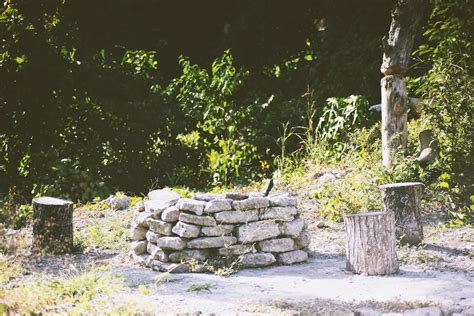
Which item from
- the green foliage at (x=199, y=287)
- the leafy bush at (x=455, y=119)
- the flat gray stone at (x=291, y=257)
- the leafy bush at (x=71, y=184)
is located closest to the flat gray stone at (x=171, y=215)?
the green foliage at (x=199, y=287)

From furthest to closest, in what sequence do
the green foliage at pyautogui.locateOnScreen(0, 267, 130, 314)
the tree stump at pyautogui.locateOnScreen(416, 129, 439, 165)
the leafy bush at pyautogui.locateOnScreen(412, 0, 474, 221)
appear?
the tree stump at pyautogui.locateOnScreen(416, 129, 439, 165), the leafy bush at pyautogui.locateOnScreen(412, 0, 474, 221), the green foliage at pyautogui.locateOnScreen(0, 267, 130, 314)

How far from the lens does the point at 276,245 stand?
600 cm

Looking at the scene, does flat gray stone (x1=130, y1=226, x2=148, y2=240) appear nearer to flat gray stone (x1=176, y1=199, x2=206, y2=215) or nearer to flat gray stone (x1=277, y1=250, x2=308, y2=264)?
flat gray stone (x1=176, y1=199, x2=206, y2=215)

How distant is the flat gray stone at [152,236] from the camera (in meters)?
6.00

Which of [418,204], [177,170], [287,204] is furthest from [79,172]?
[418,204]

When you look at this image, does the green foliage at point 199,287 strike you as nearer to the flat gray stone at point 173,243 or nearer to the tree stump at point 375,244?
the flat gray stone at point 173,243

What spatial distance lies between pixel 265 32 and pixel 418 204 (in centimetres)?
657

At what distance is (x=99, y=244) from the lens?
703 centimetres

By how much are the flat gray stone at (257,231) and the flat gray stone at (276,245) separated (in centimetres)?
A: 5

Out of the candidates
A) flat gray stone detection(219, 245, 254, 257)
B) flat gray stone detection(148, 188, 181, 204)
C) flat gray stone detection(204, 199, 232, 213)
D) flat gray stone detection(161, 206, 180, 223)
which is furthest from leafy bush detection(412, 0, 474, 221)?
flat gray stone detection(161, 206, 180, 223)

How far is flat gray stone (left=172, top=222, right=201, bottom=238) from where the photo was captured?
5730 mm

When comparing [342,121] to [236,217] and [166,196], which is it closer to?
[166,196]

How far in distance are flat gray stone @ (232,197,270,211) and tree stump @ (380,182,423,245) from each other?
1.45m

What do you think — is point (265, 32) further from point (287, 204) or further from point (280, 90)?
point (287, 204)
